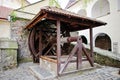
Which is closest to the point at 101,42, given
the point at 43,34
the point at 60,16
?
the point at 43,34

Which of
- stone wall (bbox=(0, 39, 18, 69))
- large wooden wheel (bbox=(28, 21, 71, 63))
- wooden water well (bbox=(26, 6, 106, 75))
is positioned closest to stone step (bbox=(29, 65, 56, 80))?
wooden water well (bbox=(26, 6, 106, 75))

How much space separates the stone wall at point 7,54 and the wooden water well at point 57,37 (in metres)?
1.31

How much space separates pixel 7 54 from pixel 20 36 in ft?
7.71

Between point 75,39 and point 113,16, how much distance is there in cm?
559

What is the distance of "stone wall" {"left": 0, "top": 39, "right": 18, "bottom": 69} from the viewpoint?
604 centimetres

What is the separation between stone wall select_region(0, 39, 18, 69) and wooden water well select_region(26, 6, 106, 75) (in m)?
1.31

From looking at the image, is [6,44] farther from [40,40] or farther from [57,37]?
[57,37]

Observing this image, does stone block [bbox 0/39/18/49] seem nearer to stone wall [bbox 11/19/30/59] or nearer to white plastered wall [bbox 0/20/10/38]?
stone wall [bbox 11/19/30/59]

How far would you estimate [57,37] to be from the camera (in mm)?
4809

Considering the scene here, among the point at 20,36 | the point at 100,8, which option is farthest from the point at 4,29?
the point at 100,8

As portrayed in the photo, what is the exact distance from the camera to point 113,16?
9.44 metres

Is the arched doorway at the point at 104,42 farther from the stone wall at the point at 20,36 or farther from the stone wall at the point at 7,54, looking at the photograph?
the stone wall at the point at 7,54

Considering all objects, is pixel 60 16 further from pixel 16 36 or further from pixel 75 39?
pixel 16 36

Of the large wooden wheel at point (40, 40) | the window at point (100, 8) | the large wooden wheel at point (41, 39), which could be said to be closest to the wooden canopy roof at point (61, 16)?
the large wooden wheel at point (41, 39)
